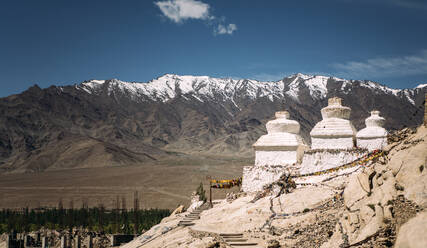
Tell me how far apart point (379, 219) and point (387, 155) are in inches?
136

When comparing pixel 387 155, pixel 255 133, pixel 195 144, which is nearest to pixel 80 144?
pixel 195 144

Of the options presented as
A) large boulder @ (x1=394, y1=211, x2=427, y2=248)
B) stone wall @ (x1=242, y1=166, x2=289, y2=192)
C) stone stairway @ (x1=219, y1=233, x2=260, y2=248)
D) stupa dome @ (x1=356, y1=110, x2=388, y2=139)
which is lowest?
stone stairway @ (x1=219, y1=233, x2=260, y2=248)

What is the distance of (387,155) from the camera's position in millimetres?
13000

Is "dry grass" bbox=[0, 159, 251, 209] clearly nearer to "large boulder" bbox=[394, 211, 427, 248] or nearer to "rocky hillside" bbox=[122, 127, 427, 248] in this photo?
"rocky hillside" bbox=[122, 127, 427, 248]

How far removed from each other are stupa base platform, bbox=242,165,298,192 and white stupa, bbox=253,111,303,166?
45cm

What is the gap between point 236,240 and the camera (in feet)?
47.1

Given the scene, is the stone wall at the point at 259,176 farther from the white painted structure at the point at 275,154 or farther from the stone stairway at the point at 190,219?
the stone stairway at the point at 190,219

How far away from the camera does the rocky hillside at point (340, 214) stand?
31.7ft

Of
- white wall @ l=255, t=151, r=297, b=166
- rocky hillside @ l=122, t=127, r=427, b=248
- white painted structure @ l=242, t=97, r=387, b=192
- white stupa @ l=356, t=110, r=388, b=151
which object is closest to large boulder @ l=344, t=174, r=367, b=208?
rocky hillside @ l=122, t=127, r=427, b=248

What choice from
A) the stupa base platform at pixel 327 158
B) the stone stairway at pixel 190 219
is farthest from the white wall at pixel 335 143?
the stone stairway at pixel 190 219

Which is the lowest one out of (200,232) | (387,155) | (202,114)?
(200,232)

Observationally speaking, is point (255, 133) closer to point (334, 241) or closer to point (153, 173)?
point (153, 173)

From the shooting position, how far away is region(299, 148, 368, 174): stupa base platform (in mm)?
19156

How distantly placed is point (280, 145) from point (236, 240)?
28.6ft
